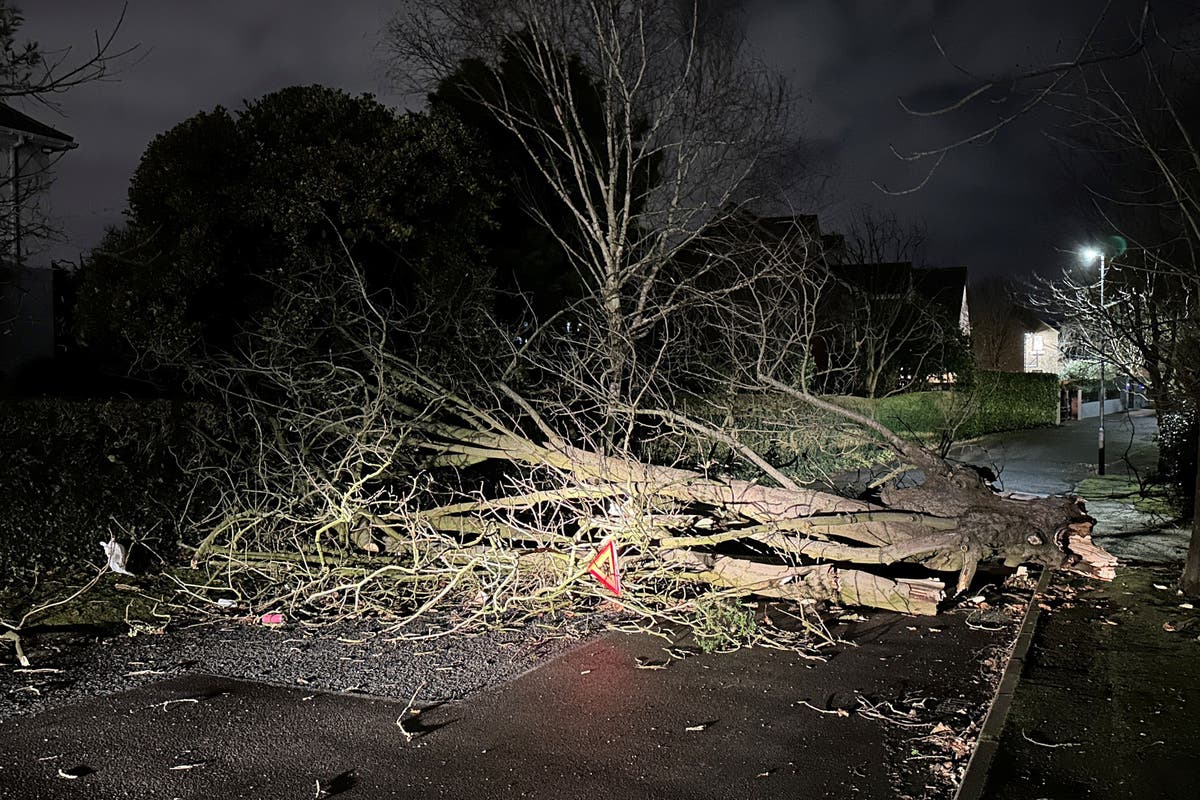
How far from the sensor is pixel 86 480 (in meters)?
8.59

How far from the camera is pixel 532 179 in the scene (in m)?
15.2

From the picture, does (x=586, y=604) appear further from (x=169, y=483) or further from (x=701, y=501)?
(x=169, y=483)

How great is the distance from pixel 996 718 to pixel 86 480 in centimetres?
742

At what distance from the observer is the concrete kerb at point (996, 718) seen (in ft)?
14.8

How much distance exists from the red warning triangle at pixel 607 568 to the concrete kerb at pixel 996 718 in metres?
2.73

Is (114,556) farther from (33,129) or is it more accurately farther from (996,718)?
(33,129)

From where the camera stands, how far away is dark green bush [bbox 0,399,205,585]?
817 cm

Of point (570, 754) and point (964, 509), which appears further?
point (964, 509)

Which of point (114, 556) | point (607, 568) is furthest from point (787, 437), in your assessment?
point (114, 556)

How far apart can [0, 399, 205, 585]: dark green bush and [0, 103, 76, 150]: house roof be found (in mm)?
10445

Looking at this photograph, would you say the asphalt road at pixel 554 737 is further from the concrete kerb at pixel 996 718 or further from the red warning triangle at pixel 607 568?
the red warning triangle at pixel 607 568

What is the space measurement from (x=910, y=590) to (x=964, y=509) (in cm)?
115

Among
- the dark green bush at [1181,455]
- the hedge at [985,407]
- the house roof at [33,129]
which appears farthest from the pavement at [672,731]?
the house roof at [33,129]

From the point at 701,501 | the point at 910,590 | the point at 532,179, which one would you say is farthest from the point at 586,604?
the point at 532,179
